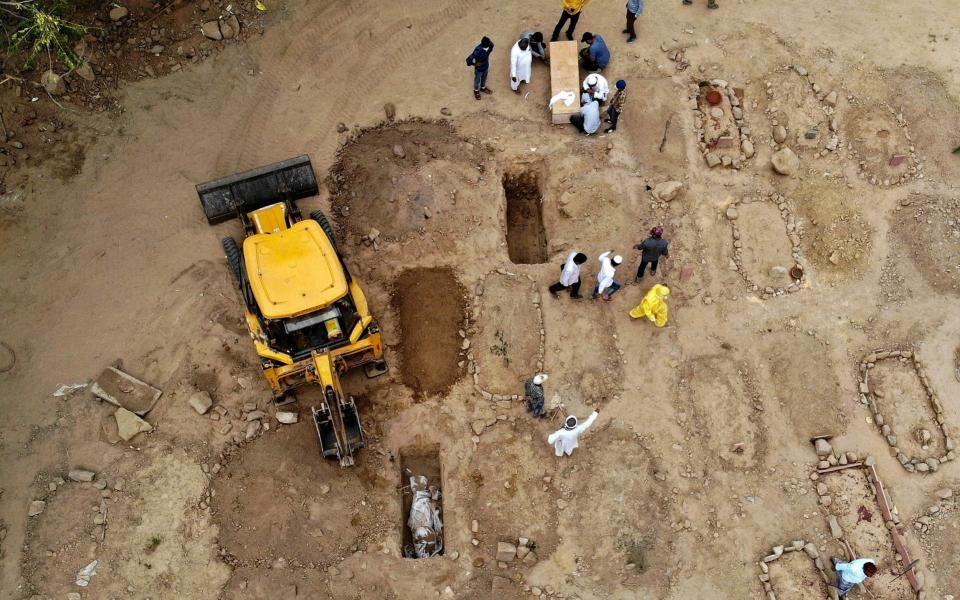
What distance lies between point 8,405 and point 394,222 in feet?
23.1

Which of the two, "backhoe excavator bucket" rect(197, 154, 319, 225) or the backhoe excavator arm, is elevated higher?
"backhoe excavator bucket" rect(197, 154, 319, 225)

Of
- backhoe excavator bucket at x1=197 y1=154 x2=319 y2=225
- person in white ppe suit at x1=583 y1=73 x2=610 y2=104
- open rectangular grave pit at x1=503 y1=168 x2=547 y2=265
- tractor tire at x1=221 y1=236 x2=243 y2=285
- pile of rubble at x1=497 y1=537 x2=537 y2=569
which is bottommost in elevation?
pile of rubble at x1=497 y1=537 x2=537 y2=569

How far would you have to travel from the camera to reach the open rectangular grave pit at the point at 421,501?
1009cm

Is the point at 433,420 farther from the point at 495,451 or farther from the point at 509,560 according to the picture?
the point at 509,560

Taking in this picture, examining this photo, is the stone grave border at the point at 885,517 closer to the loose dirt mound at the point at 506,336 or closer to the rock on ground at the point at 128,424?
the loose dirt mound at the point at 506,336

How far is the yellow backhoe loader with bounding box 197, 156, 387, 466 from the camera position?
941cm

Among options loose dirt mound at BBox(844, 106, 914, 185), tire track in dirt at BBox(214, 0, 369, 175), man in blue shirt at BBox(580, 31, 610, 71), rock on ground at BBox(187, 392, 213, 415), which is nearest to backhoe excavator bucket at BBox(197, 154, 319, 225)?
tire track in dirt at BBox(214, 0, 369, 175)

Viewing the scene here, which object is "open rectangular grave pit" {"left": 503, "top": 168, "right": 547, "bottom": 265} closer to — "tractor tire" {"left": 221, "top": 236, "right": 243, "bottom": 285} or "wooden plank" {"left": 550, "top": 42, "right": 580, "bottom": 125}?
"wooden plank" {"left": 550, "top": 42, "right": 580, "bottom": 125}

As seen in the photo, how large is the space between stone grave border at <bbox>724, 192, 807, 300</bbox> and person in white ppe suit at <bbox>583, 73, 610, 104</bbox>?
10.6 feet

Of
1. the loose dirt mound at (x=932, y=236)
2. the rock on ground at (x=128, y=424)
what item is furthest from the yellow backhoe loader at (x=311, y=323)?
the loose dirt mound at (x=932, y=236)

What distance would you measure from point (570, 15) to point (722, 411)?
838 centimetres

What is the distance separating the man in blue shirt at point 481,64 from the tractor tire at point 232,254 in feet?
18.6

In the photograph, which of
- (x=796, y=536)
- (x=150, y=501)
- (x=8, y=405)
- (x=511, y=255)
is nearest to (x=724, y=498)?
(x=796, y=536)

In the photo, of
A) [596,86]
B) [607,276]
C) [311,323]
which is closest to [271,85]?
[311,323]
